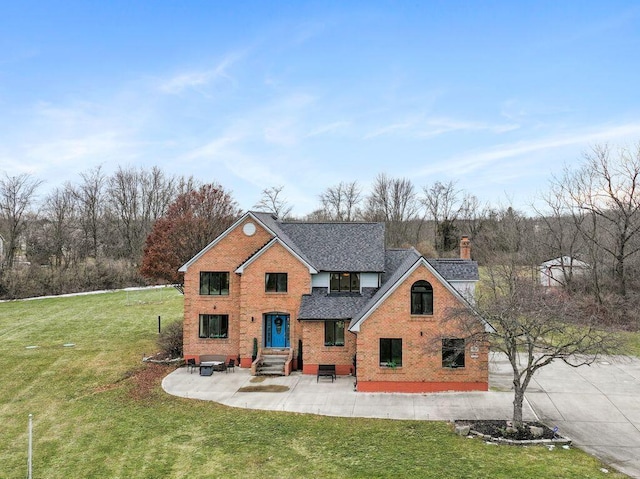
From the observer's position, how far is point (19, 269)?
52.5 m

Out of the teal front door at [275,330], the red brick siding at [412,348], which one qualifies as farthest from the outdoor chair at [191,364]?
the red brick siding at [412,348]

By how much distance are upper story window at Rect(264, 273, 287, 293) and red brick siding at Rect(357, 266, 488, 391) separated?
5.98m

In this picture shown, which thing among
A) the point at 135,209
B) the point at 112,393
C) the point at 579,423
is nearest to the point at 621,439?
the point at 579,423

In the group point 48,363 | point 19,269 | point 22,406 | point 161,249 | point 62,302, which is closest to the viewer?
point 22,406

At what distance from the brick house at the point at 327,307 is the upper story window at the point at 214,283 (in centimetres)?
6

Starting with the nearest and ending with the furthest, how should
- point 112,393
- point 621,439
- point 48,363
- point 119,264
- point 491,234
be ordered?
1. point 621,439
2. point 112,393
3. point 48,363
4. point 119,264
5. point 491,234

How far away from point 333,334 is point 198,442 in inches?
375

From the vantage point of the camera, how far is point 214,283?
2606 centimetres

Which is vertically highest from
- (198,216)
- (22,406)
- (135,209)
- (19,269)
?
(135,209)

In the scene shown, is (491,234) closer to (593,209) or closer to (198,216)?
(593,209)

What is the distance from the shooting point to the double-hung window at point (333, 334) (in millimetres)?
23281

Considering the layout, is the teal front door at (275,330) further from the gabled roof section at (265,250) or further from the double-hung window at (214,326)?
the gabled roof section at (265,250)

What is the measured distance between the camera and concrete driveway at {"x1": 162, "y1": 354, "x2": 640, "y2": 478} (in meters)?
15.7

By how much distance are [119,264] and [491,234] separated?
170 feet
